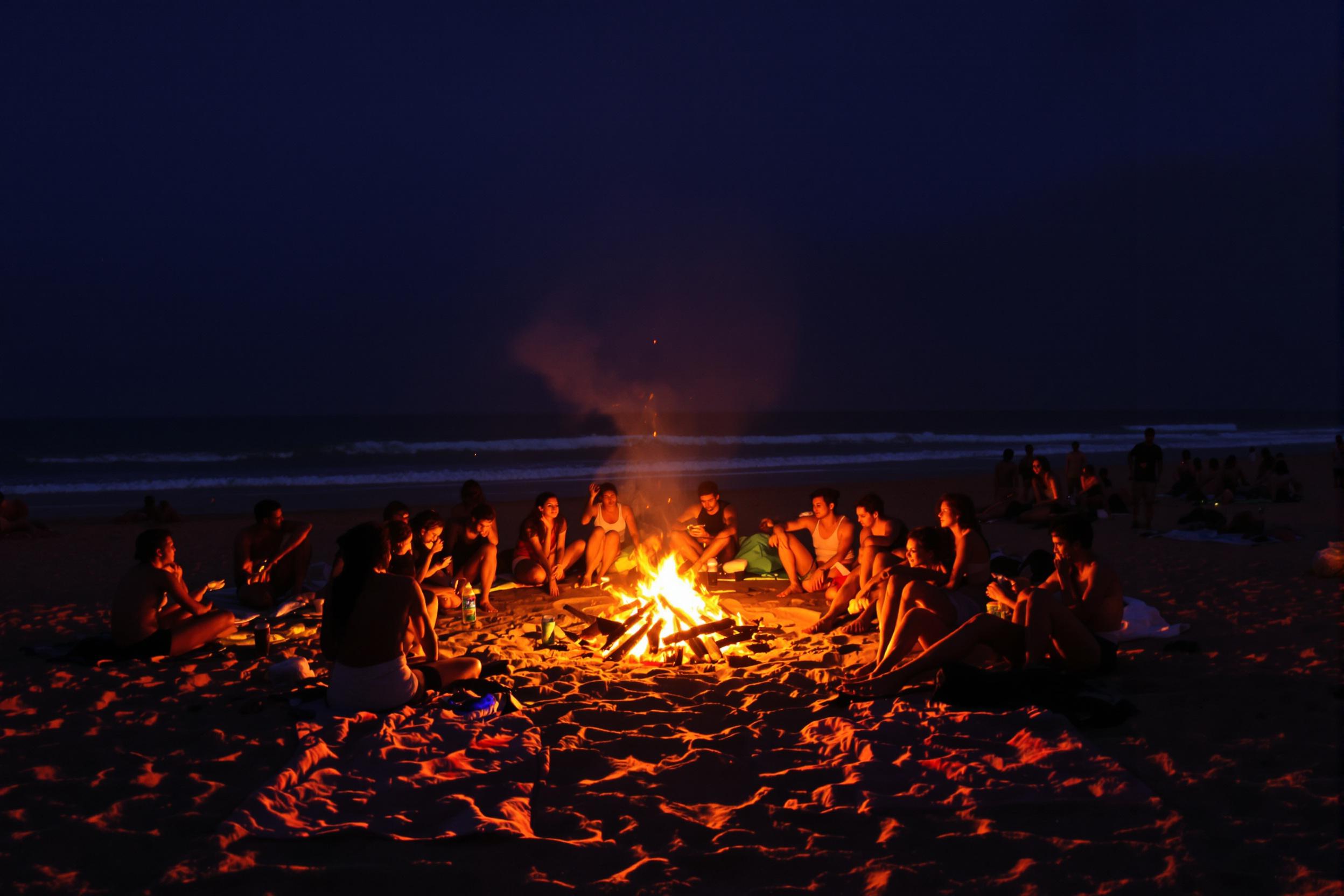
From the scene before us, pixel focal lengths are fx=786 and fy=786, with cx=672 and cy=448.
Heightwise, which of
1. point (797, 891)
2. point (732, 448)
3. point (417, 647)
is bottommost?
point (797, 891)

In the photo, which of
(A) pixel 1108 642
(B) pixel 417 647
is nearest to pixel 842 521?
(A) pixel 1108 642

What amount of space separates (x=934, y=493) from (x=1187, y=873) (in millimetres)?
17190

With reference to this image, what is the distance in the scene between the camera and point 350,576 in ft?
15.9

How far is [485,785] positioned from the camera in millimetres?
3945

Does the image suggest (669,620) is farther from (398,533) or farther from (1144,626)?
(1144,626)

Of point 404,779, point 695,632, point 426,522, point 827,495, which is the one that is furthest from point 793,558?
point 404,779

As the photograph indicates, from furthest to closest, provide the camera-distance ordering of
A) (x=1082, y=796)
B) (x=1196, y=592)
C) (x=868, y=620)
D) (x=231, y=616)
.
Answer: (x=1196, y=592) < (x=868, y=620) < (x=231, y=616) < (x=1082, y=796)

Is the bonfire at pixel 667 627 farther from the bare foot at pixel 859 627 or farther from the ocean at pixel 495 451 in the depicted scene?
the ocean at pixel 495 451

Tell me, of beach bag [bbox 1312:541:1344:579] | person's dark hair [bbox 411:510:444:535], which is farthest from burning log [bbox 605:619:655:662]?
beach bag [bbox 1312:541:1344:579]

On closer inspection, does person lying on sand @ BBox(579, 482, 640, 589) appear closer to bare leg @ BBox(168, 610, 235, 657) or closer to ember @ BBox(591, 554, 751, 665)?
ember @ BBox(591, 554, 751, 665)

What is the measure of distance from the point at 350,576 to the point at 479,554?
11.5 feet

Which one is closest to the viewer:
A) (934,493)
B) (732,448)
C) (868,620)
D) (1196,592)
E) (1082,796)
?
(1082,796)

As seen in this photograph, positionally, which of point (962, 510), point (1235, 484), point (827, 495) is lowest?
point (962, 510)

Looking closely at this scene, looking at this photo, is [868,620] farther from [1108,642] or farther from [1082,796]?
[1082,796]
